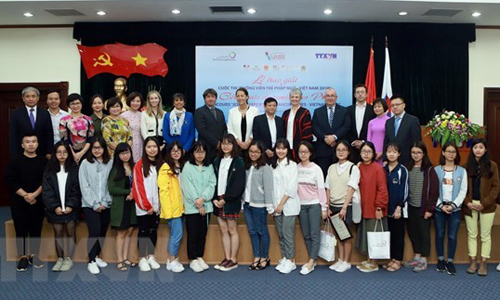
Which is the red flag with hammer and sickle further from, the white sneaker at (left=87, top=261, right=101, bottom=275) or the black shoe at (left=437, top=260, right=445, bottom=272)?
the black shoe at (left=437, top=260, right=445, bottom=272)

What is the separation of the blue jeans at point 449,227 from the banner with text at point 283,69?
3051mm

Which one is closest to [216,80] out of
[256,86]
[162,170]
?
[256,86]

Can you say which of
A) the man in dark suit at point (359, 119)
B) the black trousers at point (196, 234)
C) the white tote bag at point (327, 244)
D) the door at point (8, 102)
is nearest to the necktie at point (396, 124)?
the man in dark suit at point (359, 119)

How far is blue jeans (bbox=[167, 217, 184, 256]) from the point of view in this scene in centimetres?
413

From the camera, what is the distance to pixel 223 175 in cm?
414

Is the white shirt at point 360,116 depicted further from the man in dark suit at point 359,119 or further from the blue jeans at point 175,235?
the blue jeans at point 175,235

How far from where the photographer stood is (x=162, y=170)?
411 cm

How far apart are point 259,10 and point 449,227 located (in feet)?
12.4

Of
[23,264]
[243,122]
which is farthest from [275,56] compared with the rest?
[23,264]

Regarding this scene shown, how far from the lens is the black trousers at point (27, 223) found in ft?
13.8

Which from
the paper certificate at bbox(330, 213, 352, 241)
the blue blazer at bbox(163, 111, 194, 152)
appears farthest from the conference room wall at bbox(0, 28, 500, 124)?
the paper certificate at bbox(330, 213, 352, 241)

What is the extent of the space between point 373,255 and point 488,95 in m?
4.46

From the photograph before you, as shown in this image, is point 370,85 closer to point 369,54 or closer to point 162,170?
point 369,54

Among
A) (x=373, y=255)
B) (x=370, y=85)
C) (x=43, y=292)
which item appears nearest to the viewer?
(x=43, y=292)
